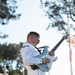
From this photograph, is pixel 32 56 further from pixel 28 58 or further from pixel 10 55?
pixel 10 55

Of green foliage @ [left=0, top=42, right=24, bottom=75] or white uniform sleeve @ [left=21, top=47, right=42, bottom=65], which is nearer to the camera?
white uniform sleeve @ [left=21, top=47, right=42, bottom=65]

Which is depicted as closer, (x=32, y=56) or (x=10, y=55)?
(x=32, y=56)

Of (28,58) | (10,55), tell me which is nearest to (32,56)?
(28,58)

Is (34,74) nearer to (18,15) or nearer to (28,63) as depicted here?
(28,63)

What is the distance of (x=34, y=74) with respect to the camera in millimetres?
3941

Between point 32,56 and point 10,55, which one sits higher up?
point 32,56

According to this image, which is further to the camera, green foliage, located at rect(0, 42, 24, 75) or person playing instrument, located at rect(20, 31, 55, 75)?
green foliage, located at rect(0, 42, 24, 75)

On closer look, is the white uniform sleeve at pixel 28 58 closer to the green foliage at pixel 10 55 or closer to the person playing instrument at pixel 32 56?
the person playing instrument at pixel 32 56

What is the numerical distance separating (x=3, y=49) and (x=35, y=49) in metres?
Result: 26.8

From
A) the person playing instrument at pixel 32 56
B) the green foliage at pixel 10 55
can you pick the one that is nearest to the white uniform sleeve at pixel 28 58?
the person playing instrument at pixel 32 56

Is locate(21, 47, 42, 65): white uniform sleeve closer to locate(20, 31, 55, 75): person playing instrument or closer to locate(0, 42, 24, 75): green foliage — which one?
locate(20, 31, 55, 75): person playing instrument

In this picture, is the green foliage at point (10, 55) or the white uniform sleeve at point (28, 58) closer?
the white uniform sleeve at point (28, 58)

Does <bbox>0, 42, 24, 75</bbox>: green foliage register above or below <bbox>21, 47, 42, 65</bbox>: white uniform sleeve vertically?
below

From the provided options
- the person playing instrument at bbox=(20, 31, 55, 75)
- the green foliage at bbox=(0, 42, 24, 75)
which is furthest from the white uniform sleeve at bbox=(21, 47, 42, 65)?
the green foliage at bbox=(0, 42, 24, 75)
